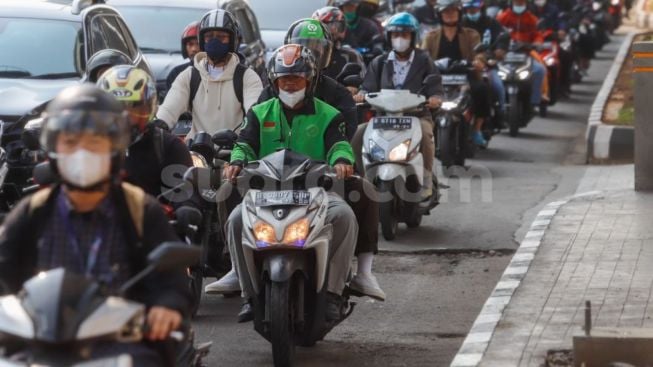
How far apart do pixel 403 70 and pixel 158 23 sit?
4971 mm

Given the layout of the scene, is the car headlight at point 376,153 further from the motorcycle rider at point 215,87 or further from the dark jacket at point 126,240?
the dark jacket at point 126,240

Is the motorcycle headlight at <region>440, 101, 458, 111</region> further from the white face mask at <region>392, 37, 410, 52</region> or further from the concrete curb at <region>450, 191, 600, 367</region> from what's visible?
the concrete curb at <region>450, 191, 600, 367</region>

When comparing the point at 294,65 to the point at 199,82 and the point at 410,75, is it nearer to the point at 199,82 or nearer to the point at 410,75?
the point at 199,82

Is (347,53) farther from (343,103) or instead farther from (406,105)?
(343,103)

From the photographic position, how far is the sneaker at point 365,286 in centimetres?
944

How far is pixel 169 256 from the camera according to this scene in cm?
524

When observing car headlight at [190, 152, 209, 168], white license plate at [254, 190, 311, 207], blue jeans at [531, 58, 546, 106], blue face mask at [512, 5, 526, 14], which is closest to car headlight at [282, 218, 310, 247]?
white license plate at [254, 190, 311, 207]

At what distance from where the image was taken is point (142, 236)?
5.67m

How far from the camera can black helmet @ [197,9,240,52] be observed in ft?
38.9

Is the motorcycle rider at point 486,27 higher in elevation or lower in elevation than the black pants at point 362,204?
lower

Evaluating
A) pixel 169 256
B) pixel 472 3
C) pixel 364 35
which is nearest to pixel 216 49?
pixel 169 256

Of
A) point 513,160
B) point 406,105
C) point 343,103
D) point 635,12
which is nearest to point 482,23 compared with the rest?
point 513,160

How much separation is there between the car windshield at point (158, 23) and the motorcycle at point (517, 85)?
5.15 metres

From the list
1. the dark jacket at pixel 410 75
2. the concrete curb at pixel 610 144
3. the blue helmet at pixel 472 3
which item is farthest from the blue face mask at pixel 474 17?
the dark jacket at pixel 410 75
